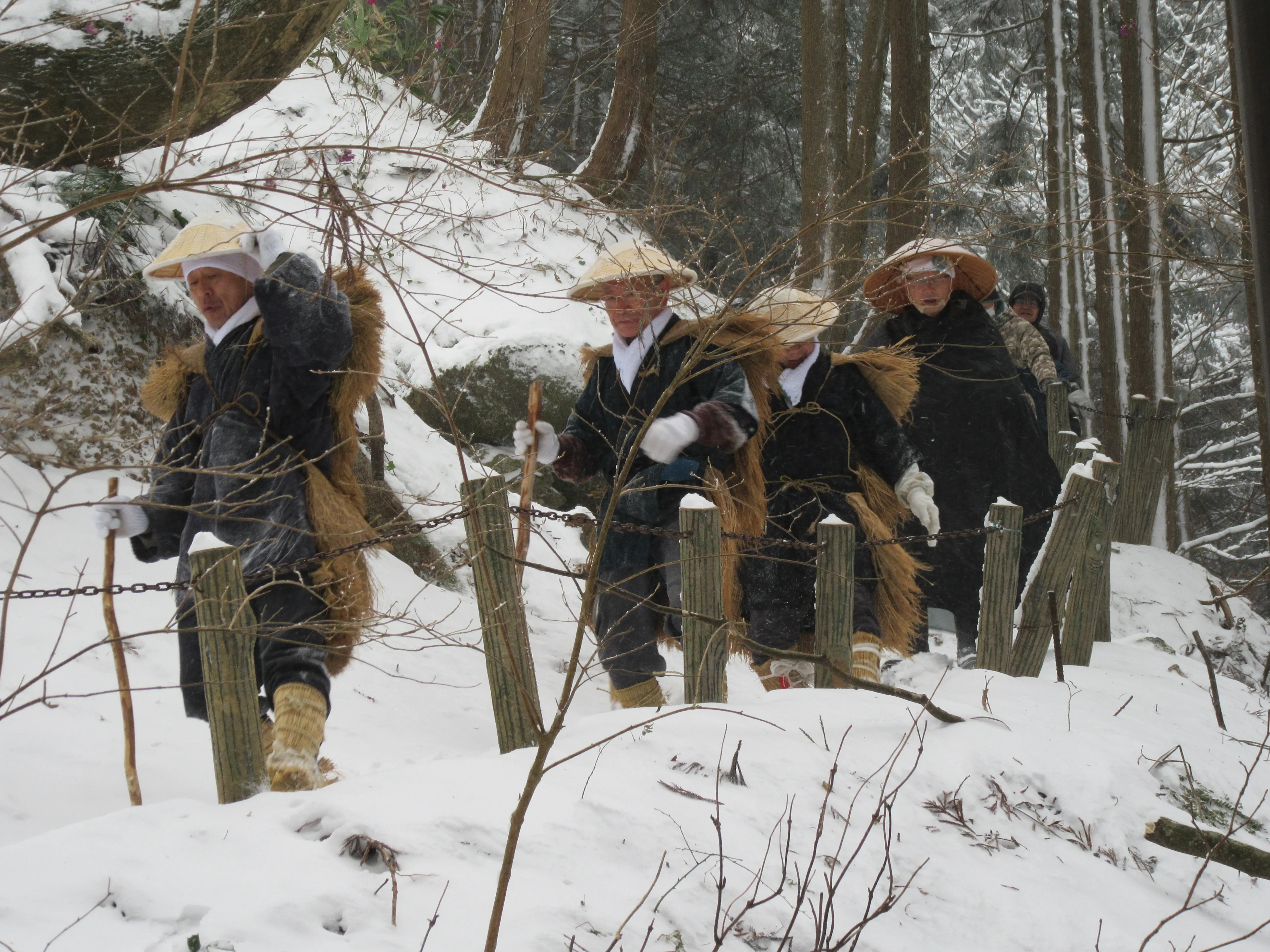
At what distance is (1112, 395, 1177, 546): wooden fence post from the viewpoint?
913 centimetres

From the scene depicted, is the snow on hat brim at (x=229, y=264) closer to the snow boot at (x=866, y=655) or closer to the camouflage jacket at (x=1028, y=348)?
the snow boot at (x=866, y=655)

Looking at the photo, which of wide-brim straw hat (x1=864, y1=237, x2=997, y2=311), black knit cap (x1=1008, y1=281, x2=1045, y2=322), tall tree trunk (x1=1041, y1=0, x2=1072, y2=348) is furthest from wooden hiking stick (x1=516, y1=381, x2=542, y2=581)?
tall tree trunk (x1=1041, y1=0, x2=1072, y2=348)

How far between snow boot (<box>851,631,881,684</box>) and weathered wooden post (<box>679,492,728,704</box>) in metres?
0.85

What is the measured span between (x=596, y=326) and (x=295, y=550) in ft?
22.5

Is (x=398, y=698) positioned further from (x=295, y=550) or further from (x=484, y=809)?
(x=484, y=809)

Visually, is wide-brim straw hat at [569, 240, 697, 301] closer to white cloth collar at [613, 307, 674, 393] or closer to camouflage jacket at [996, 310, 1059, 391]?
white cloth collar at [613, 307, 674, 393]

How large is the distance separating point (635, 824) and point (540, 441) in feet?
5.66

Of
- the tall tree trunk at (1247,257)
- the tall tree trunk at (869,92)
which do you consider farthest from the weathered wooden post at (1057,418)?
the tall tree trunk at (869,92)

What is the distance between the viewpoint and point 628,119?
41.2 feet

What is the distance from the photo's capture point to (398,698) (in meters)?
4.96

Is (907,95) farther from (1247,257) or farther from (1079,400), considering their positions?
(1247,257)

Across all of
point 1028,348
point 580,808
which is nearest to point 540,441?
point 580,808

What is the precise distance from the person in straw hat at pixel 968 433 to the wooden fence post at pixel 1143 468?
4.03 m

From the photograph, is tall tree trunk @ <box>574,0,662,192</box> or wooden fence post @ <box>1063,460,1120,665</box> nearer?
wooden fence post @ <box>1063,460,1120,665</box>
